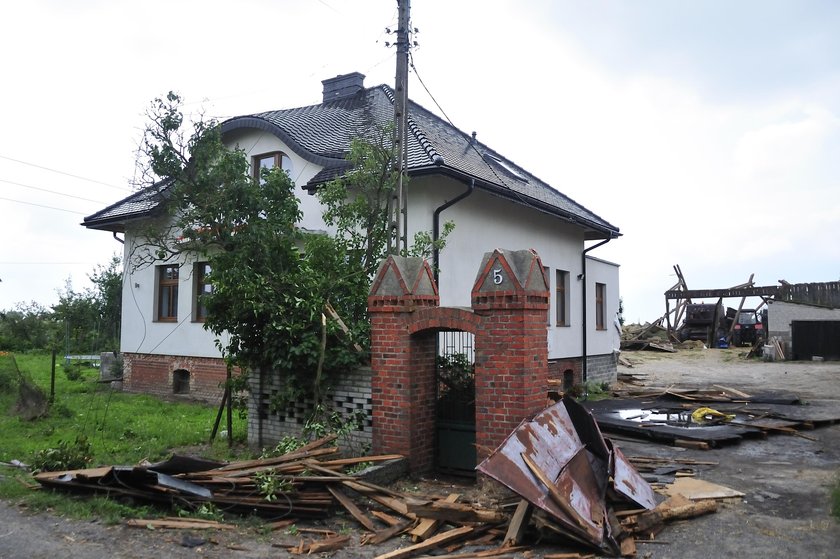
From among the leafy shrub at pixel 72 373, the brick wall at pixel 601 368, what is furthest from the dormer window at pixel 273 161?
the brick wall at pixel 601 368

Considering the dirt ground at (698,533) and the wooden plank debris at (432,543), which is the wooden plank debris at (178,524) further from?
the wooden plank debris at (432,543)

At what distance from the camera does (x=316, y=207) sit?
13867 millimetres

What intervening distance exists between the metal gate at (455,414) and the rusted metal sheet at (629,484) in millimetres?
2049

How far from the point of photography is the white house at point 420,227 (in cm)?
1277

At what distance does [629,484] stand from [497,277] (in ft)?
8.19

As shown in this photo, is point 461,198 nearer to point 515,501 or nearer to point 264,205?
point 264,205

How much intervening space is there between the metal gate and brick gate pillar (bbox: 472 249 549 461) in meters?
0.66

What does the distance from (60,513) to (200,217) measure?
4.57m

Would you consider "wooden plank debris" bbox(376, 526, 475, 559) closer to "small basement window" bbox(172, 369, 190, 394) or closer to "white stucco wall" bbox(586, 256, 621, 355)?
"small basement window" bbox(172, 369, 190, 394)

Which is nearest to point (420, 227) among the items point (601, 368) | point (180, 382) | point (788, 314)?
point (180, 382)

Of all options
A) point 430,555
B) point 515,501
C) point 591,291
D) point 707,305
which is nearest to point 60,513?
point 430,555

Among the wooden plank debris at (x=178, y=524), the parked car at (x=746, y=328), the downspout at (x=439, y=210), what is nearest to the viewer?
the wooden plank debris at (x=178, y=524)

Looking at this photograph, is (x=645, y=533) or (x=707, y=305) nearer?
(x=645, y=533)

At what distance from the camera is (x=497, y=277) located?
23.2 feet
